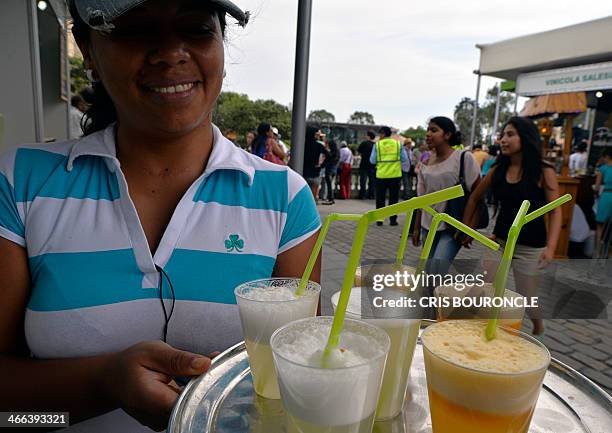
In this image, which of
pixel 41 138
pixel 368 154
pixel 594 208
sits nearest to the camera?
pixel 41 138

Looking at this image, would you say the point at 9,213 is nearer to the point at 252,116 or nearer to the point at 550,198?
the point at 550,198

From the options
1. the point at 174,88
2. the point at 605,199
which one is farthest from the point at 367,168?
the point at 174,88

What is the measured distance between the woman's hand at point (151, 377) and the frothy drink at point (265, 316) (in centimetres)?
15

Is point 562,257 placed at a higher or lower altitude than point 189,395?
lower

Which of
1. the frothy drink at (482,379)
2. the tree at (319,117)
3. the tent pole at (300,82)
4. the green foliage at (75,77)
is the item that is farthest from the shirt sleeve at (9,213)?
the tree at (319,117)

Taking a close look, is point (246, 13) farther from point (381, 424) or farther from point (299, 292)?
point (381, 424)

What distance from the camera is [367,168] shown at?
11969mm

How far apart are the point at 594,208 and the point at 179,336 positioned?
7.55 m

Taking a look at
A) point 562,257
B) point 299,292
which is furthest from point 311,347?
point 562,257

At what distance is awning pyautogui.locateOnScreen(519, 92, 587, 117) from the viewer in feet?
24.3

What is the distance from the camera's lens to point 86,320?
4.16 feet

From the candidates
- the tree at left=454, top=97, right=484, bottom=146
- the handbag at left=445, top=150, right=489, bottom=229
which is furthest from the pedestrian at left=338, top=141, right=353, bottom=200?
the tree at left=454, top=97, right=484, bottom=146

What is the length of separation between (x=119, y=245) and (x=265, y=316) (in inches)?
21.0

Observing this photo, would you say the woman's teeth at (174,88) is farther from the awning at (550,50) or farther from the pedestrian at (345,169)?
the pedestrian at (345,169)
